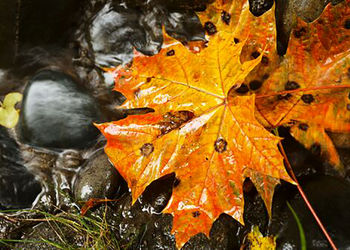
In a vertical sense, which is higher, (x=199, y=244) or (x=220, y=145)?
(x=220, y=145)

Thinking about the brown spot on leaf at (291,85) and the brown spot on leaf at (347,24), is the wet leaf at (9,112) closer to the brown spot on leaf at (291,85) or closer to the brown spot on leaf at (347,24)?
the brown spot on leaf at (291,85)

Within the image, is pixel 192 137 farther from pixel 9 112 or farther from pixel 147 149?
pixel 9 112

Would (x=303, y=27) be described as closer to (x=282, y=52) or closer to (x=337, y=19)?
(x=337, y=19)

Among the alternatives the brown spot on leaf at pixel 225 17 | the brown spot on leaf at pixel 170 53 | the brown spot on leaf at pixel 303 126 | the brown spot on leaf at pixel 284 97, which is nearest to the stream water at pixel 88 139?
the brown spot on leaf at pixel 303 126

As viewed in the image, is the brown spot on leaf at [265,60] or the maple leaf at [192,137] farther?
the brown spot on leaf at [265,60]

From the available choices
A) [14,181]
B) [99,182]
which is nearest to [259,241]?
[99,182]

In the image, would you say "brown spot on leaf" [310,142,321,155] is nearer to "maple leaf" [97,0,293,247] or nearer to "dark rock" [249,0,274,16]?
"maple leaf" [97,0,293,247]

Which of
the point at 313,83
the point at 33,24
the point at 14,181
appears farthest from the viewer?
the point at 33,24
